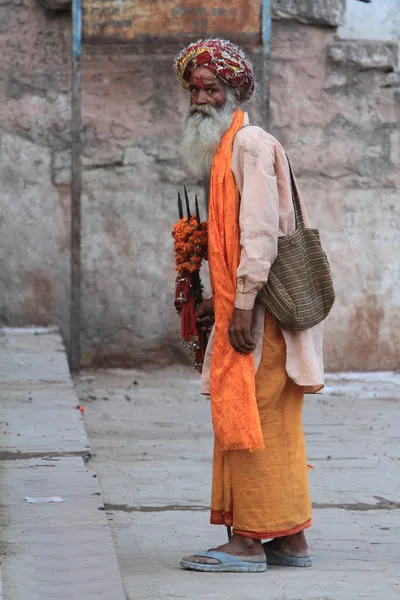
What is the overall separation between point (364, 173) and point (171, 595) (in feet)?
15.6

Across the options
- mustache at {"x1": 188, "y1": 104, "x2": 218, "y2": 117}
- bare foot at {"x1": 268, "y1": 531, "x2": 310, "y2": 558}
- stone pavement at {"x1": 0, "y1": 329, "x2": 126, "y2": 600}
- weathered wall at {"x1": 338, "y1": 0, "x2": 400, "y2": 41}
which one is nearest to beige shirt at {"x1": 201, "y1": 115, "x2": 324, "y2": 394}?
mustache at {"x1": 188, "y1": 104, "x2": 218, "y2": 117}

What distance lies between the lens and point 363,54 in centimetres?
761

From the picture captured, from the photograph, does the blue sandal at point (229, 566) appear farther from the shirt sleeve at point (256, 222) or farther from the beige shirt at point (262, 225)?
the shirt sleeve at point (256, 222)

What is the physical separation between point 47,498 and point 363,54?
14.8 feet

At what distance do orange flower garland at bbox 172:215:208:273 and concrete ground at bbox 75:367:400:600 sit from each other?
3.13 feet

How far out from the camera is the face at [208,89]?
12.2ft

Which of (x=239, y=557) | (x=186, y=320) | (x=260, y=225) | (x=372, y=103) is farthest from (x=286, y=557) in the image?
(x=372, y=103)

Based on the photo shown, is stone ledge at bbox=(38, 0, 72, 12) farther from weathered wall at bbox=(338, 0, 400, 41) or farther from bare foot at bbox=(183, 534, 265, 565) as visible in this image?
bare foot at bbox=(183, 534, 265, 565)

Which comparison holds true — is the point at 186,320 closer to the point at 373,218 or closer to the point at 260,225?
the point at 260,225

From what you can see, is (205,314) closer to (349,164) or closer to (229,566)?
(229,566)

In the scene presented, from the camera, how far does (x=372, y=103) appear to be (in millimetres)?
7676

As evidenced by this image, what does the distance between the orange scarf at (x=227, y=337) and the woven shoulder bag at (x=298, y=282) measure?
0.13 meters

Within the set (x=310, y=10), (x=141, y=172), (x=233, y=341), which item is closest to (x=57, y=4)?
(x=141, y=172)

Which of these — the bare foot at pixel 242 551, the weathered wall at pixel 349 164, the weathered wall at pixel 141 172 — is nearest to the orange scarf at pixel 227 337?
the bare foot at pixel 242 551
